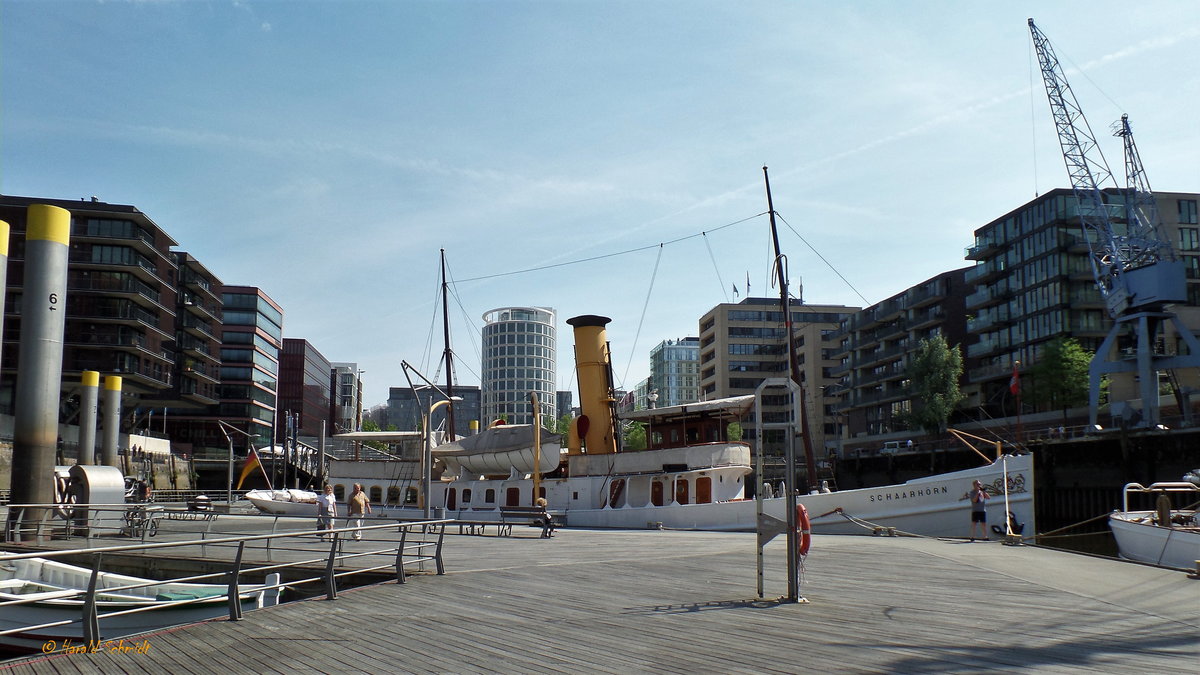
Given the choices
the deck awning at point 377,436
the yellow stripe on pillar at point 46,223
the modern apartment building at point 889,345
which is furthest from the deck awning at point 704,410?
the modern apartment building at point 889,345

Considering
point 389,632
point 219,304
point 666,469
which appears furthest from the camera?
point 219,304

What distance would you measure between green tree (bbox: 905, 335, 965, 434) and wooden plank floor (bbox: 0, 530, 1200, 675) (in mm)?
55686

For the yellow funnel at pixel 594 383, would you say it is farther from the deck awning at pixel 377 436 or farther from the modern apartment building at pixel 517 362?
the modern apartment building at pixel 517 362

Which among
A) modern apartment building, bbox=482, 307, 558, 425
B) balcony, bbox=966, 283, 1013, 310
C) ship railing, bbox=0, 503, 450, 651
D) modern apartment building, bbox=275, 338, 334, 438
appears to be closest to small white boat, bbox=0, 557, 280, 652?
ship railing, bbox=0, 503, 450, 651

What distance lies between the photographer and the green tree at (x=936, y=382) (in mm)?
67312

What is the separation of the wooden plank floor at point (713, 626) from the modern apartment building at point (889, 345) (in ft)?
213

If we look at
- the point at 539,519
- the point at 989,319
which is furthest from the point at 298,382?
the point at 539,519

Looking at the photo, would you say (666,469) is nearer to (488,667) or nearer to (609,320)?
(609,320)

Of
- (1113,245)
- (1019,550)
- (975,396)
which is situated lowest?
(1019,550)

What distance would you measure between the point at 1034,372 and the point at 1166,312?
9.95 m

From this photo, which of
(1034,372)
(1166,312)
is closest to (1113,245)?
(1166,312)

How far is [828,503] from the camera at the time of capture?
26141 mm

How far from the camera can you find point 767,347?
10850cm

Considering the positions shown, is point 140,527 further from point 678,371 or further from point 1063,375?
point 678,371
